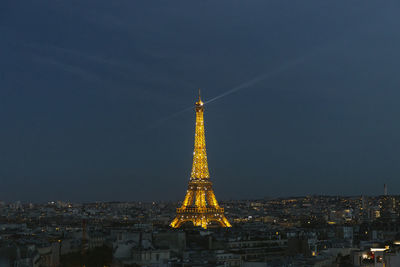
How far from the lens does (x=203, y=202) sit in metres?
80.5

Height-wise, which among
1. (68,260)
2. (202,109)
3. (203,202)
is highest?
(202,109)

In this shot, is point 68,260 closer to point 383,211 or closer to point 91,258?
point 91,258

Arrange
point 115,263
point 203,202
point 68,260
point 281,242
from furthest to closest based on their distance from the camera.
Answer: point 203,202 < point 281,242 < point 68,260 < point 115,263

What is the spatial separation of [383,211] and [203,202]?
71.0 m

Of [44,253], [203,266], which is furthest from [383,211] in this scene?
[203,266]

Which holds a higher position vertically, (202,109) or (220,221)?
(202,109)

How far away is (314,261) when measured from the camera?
35000 millimetres

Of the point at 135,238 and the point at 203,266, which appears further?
the point at 135,238

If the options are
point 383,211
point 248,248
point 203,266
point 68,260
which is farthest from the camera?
point 383,211

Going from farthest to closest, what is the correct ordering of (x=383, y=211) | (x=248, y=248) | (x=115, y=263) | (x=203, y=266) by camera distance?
(x=383, y=211) < (x=248, y=248) < (x=115, y=263) < (x=203, y=266)

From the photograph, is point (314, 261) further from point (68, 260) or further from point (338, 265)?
point (68, 260)

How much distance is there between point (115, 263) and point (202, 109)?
140 feet

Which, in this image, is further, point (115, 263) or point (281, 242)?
point (281, 242)

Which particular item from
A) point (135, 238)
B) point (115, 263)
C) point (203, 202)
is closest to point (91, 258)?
point (115, 263)
